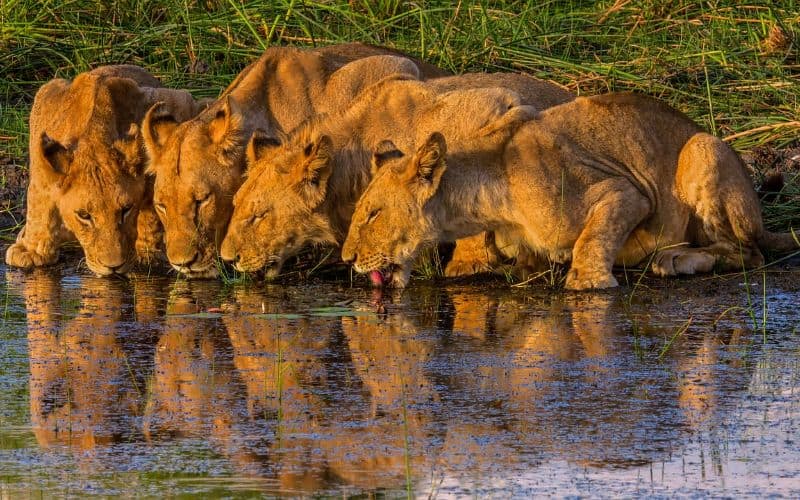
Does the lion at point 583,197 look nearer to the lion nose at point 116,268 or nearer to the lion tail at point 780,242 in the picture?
the lion tail at point 780,242

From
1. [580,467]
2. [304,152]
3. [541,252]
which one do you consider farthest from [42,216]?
[580,467]

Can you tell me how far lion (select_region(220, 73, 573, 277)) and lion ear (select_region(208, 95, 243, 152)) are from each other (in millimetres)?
197

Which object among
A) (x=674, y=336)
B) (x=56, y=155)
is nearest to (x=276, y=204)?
(x=56, y=155)

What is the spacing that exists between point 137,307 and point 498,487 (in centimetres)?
379

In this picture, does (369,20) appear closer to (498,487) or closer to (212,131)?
(212,131)

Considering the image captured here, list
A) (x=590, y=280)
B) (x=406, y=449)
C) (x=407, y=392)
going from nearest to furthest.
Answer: (x=406, y=449) < (x=407, y=392) < (x=590, y=280)

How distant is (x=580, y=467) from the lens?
504 cm

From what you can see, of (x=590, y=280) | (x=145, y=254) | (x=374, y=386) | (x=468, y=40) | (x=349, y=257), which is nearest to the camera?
(x=374, y=386)

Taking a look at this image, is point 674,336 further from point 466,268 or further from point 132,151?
point 132,151

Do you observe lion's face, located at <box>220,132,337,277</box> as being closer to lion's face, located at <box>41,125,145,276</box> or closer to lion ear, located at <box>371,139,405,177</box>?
lion ear, located at <box>371,139,405,177</box>

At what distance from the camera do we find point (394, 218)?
8500 mm

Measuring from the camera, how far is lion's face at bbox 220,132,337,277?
880cm

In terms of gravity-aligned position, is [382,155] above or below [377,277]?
above

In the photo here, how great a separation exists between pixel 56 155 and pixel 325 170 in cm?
170
